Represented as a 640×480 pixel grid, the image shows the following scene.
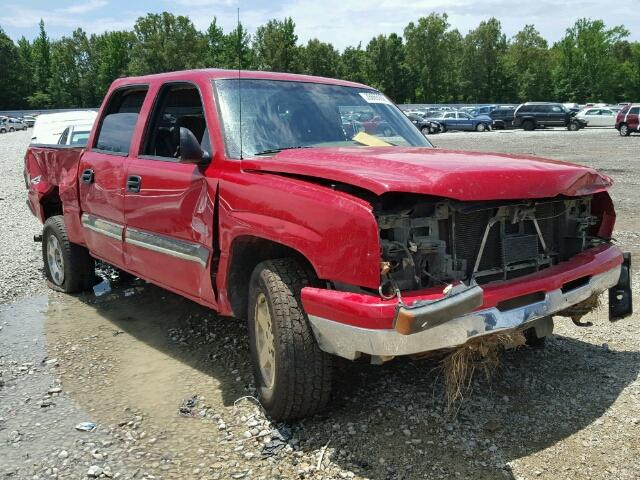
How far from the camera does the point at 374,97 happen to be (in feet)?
16.2

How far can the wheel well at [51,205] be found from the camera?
6667 mm

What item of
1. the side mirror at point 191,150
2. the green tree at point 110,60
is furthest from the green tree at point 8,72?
the side mirror at point 191,150

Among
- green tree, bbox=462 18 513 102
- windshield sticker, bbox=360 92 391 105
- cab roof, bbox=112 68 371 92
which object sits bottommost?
windshield sticker, bbox=360 92 391 105

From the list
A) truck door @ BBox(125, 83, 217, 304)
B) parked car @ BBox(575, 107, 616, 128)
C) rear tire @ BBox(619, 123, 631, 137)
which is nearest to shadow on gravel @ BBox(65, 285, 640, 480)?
truck door @ BBox(125, 83, 217, 304)

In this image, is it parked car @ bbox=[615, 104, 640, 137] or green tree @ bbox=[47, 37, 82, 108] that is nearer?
parked car @ bbox=[615, 104, 640, 137]

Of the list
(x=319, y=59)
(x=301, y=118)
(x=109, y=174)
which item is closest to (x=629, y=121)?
(x=301, y=118)

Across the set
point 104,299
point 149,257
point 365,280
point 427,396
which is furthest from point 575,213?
point 104,299

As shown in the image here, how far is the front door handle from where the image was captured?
15.0 ft

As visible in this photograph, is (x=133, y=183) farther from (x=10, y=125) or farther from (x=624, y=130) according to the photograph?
(x=10, y=125)

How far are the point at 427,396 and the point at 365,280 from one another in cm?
126

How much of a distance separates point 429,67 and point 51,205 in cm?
8757

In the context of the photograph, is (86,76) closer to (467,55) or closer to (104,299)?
(467,55)

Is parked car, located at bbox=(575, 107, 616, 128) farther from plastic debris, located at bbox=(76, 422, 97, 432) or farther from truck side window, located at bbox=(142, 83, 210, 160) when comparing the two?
plastic debris, located at bbox=(76, 422, 97, 432)

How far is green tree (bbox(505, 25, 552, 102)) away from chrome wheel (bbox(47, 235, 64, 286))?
8845 centimetres
